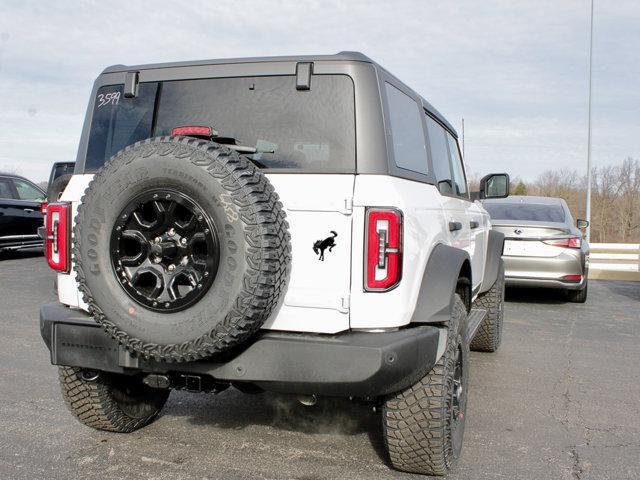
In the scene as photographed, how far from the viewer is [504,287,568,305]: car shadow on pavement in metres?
9.23

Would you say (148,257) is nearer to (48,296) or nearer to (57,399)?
(57,399)

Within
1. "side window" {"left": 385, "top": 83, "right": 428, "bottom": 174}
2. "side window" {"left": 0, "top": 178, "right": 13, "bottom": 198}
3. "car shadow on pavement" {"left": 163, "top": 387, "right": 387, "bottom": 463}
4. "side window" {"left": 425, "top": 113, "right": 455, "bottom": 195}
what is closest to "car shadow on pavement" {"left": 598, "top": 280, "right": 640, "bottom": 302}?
"side window" {"left": 425, "top": 113, "right": 455, "bottom": 195}

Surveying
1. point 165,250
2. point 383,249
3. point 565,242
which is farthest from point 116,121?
point 565,242

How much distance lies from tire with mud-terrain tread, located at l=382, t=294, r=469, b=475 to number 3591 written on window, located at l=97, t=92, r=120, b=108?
204 cm

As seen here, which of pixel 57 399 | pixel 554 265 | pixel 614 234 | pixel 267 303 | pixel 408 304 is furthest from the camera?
pixel 614 234

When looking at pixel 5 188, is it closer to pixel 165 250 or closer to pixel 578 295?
pixel 578 295

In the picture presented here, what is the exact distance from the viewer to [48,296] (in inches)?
331

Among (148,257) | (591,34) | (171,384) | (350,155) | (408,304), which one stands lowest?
(171,384)

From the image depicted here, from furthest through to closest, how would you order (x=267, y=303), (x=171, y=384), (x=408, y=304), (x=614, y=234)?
(x=614, y=234) < (x=171, y=384) < (x=408, y=304) < (x=267, y=303)

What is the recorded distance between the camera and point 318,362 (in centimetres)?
258

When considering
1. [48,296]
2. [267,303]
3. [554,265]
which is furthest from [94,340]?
[554,265]

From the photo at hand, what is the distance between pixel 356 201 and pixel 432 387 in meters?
0.94

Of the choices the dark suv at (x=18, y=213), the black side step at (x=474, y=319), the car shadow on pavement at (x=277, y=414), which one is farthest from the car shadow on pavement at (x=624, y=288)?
the dark suv at (x=18, y=213)

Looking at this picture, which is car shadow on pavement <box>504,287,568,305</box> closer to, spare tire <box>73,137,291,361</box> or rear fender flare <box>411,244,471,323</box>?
rear fender flare <box>411,244,471,323</box>
